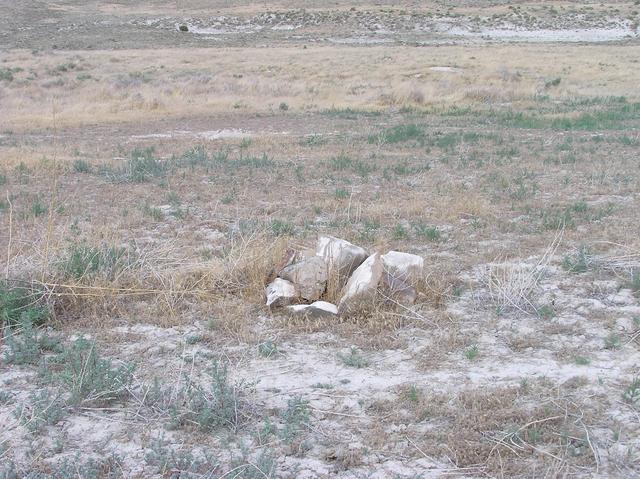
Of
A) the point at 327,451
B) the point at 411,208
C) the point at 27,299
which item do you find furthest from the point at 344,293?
the point at 411,208

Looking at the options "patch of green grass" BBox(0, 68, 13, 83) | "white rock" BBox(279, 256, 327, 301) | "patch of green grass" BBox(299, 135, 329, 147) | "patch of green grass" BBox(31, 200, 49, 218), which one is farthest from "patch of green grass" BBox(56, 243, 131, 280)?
"patch of green grass" BBox(0, 68, 13, 83)

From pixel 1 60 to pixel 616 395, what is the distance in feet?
123

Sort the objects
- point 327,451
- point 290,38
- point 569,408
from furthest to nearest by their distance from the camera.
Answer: point 290,38 → point 569,408 → point 327,451

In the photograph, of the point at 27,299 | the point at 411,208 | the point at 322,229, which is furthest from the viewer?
the point at 411,208

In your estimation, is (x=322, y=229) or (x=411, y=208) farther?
(x=411, y=208)

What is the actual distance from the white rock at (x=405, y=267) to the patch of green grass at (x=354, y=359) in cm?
106

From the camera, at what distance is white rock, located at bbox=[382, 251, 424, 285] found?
5574 millimetres

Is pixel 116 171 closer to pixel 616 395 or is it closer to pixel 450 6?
pixel 616 395

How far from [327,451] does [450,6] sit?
58.0 meters

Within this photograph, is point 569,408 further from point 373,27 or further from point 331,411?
point 373,27

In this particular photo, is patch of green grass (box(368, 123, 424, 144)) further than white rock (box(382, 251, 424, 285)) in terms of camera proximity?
Yes

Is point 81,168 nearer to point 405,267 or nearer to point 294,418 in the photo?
point 405,267

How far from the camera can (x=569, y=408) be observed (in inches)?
156

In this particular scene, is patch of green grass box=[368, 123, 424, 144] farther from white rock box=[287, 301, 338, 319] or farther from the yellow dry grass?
white rock box=[287, 301, 338, 319]
